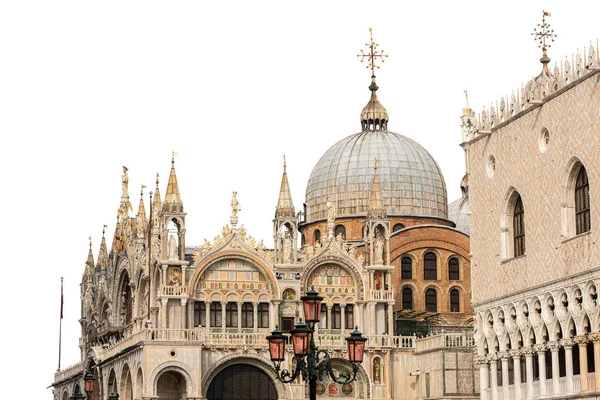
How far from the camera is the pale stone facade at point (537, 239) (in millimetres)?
41406

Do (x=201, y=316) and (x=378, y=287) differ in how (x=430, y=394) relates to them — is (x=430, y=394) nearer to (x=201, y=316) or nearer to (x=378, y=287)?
(x=378, y=287)

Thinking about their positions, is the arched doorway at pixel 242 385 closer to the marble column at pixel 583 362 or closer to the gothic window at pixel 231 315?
the gothic window at pixel 231 315

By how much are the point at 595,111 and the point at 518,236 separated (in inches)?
266

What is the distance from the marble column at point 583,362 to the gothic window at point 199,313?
71.6 feet

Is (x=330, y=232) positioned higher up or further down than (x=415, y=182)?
further down

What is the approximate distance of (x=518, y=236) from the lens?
152 feet

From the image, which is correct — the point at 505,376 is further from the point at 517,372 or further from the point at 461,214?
the point at 461,214

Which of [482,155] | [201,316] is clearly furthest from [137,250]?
[482,155]

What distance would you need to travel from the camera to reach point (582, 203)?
4241 centimetres

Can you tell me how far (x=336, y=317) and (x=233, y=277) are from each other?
5.01 m

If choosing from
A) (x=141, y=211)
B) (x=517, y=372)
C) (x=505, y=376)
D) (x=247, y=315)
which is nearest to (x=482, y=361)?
(x=505, y=376)

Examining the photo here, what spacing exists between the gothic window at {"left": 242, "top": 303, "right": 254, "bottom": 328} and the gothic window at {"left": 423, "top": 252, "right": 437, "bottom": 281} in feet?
37.9

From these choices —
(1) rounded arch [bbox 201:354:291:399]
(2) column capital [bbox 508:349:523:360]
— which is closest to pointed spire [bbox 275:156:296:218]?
(1) rounded arch [bbox 201:354:291:399]

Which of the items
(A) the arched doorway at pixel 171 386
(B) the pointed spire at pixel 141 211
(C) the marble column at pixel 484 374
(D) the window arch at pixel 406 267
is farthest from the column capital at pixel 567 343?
(B) the pointed spire at pixel 141 211
